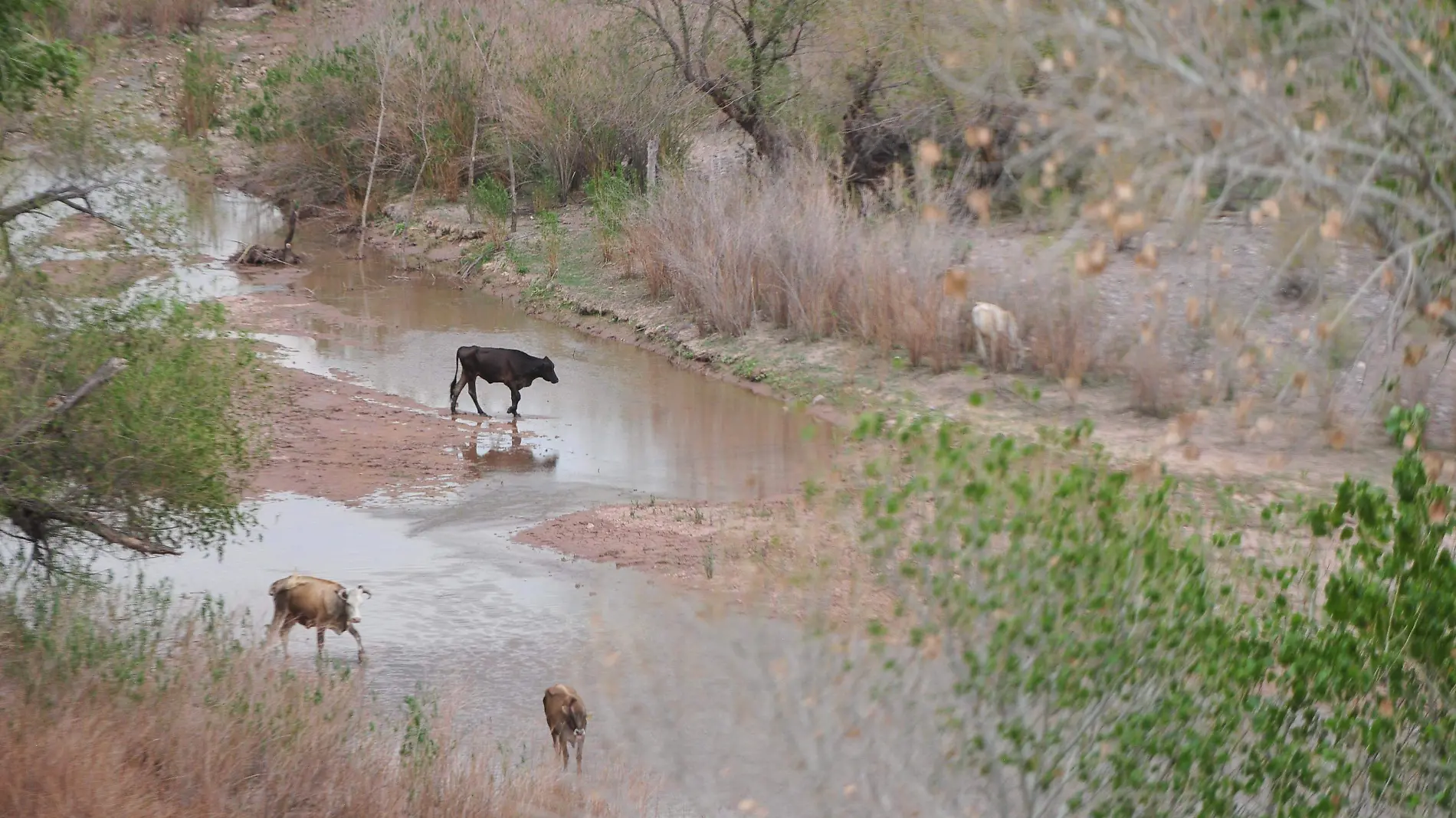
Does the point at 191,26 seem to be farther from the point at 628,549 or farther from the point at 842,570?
the point at 842,570

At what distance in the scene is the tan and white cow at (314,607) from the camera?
392 inches

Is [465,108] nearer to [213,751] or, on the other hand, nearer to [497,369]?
[497,369]

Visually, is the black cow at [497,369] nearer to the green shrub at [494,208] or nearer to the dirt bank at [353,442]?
the dirt bank at [353,442]


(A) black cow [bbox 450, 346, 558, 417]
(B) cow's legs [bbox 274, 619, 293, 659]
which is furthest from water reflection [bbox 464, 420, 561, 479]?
(B) cow's legs [bbox 274, 619, 293, 659]

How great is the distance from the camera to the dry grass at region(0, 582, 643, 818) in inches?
277

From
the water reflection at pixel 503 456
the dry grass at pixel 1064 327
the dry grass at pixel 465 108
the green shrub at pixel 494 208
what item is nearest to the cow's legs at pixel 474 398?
the water reflection at pixel 503 456

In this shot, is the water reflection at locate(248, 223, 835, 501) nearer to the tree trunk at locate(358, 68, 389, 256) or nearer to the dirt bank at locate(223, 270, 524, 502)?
the dirt bank at locate(223, 270, 524, 502)

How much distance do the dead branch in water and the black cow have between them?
11.1 meters

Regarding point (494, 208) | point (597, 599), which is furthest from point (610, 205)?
point (597, 599)

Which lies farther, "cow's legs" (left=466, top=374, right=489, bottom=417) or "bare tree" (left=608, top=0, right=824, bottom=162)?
"bare tree" (left=608, top=0, right=824, bottom=162)

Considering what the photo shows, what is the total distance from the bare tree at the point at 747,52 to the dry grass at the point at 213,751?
16.8 m

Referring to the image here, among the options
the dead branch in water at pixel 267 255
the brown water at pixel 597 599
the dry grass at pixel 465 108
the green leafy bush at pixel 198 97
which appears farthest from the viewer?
the green leafy bush at pixel 198 97

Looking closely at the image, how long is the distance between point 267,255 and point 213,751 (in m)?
21.2

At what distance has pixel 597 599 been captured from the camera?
11.4 metres
